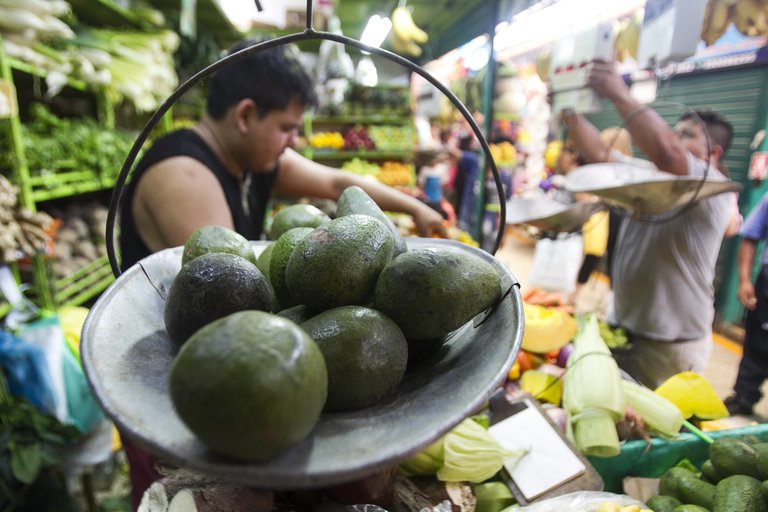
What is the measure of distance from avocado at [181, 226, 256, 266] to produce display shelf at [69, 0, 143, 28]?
11.8 feet

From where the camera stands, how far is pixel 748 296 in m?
3.57

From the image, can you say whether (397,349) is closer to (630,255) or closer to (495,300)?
(495,300)

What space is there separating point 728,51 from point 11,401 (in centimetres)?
722

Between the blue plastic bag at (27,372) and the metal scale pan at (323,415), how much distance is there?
1.98 m

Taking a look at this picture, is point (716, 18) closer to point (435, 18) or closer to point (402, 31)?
point (402, 31)

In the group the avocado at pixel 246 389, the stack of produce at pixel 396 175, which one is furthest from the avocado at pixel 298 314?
the stack of produce at pixel 396 175

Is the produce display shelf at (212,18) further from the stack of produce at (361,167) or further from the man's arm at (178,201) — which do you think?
the man's arm at (178,201)

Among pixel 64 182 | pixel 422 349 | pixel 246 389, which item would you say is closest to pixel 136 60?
pixel 64 182

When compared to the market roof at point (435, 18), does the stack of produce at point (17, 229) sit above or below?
below

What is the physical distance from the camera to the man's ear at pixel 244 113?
181 cm

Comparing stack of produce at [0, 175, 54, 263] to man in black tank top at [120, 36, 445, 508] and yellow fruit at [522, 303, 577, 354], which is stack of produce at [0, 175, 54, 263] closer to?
man in black tank top at [120, 36, 445, 508]

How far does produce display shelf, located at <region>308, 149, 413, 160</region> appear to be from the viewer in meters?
5.85

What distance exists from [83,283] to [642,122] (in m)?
3.65

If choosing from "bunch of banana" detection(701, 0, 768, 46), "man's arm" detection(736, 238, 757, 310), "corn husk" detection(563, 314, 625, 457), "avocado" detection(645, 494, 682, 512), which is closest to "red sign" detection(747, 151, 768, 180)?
"man's arm" detection(736, 238, 757, 310)
